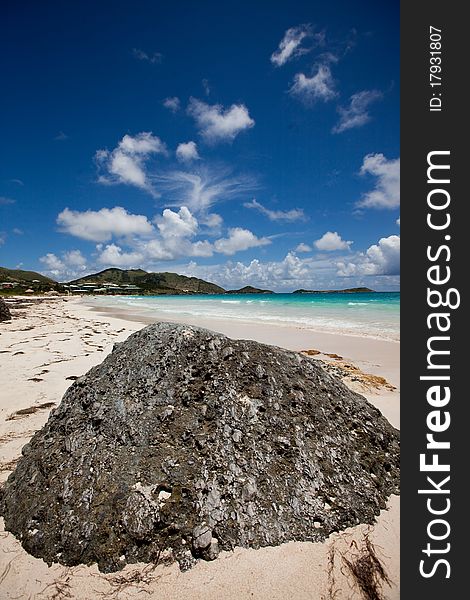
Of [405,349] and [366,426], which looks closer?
[405,349]

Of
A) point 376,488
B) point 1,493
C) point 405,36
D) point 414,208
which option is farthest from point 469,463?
point 1,493

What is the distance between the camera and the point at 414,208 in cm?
245

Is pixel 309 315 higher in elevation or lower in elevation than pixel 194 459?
lower

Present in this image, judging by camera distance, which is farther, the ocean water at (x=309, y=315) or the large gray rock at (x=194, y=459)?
the ocean water at (x=309, y=315)

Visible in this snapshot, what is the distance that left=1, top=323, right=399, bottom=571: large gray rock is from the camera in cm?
273

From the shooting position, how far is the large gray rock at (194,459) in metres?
2.73

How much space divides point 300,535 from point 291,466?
581 mm

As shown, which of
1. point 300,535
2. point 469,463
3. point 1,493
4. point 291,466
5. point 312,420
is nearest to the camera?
point 469,463

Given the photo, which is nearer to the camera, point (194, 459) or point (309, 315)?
point (194, 459)

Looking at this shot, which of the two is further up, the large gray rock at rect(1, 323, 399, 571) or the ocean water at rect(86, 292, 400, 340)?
the large gray rock at rect(1, 323, 399, 571)

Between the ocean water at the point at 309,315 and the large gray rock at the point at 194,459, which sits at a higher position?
the large gray rock at the point at 194,459

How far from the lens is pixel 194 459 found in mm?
3100

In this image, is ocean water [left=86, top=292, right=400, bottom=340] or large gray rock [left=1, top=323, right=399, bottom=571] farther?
ocean water [left=86, top=292, right=400, bottom=340]

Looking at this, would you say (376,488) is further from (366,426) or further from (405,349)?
(405,349)
